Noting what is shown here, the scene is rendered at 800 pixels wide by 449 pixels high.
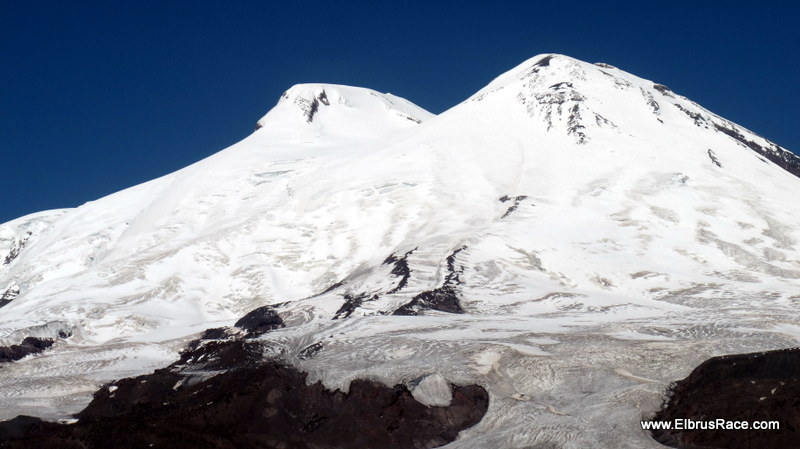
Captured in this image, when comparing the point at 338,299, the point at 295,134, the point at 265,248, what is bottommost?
the point at 338,299

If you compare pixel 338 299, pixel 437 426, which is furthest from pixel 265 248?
pixel 437 426

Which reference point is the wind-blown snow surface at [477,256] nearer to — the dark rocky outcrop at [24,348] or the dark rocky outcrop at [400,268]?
the dark rocky outcrop at [400,268]

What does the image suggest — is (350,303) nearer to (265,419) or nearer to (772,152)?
(265,419)

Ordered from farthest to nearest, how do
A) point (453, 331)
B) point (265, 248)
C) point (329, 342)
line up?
point (265, 248) < point (453, 331) < point (329, 342)

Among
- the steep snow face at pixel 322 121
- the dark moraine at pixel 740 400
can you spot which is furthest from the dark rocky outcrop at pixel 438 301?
the steep snow face at pixel 322 121

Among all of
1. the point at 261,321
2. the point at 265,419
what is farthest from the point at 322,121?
the point at 265,419

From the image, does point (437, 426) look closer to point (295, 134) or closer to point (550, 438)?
point (550, 438)
